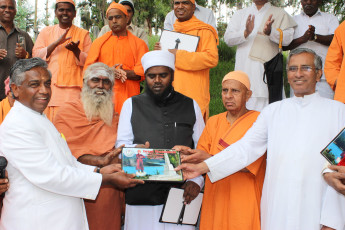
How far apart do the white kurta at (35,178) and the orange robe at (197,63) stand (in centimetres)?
287

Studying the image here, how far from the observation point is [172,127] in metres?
4.37

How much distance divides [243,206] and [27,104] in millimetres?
2312

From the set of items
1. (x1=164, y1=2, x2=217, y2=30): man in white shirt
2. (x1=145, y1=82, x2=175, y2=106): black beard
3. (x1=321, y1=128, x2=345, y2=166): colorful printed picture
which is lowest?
(x1=321, y1=128, x2=345, y2=166): colorful printed picture

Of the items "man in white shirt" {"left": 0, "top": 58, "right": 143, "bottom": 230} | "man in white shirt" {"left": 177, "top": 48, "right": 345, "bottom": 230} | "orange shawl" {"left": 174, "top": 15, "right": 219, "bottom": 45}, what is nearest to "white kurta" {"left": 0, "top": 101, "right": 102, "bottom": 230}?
"man in white shirt" {"left": 0, "top": 58, "right": 143, "bottom": 230}

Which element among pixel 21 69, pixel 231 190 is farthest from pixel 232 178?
pixel 21 69

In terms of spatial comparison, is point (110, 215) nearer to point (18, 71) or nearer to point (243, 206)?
point (243, 206)

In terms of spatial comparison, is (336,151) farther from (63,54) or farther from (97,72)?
(63,54)

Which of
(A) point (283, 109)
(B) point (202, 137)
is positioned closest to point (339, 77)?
(A) point (283, 109)

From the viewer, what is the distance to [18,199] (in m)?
3.10

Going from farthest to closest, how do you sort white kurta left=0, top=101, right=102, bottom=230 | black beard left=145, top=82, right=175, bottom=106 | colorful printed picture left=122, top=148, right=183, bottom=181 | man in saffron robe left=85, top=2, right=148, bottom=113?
man in saffron robe left=85, top=2, right=148, bottom=113 → black beard left=145, top=82, right=175, bottom=106 → colorful printed picture left=122, top=148, right=183, bottom=181 → white kurta left=0, top=101, right=102, bottom=230

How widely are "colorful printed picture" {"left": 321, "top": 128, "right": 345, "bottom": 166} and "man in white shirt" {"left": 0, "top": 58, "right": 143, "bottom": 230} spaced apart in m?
1.92

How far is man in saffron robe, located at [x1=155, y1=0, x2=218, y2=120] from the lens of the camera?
225 inches

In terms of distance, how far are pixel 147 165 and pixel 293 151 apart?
1.34 metres

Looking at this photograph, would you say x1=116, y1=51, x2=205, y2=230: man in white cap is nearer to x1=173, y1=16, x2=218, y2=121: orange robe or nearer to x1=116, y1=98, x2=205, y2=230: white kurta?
x1=116, y1=98, x2=205, y2=230: white kurta
